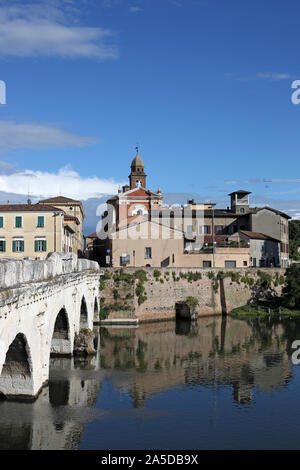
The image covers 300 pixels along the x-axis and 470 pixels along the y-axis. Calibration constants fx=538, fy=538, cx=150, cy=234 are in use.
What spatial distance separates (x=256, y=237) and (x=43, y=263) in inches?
2139

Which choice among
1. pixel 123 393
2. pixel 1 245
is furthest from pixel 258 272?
pixel 123 393

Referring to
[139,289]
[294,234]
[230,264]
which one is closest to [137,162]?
[294,234]

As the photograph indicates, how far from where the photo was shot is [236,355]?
1619 inches

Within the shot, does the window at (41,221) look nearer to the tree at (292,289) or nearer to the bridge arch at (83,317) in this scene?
the bridge arch at (83,317)

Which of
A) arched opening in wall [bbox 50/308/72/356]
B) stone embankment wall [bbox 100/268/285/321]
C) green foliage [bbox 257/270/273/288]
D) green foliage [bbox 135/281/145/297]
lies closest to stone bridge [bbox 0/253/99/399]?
arched opening in wall [bbox 50/308/72/356]

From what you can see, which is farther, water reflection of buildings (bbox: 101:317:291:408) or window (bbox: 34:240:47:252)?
window (bbox: 34:240:47:252)

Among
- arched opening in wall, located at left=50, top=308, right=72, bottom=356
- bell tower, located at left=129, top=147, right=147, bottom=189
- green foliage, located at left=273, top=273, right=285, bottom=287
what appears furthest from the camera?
bell tower, located at left=129, top=147, right=147, bottom=189

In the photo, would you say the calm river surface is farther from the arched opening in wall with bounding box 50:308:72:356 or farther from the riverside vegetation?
the riverside vegetation

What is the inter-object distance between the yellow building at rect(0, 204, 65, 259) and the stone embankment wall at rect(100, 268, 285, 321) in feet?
28.3

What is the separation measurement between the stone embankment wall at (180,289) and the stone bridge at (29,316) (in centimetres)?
2155

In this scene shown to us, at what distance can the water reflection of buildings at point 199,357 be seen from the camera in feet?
106

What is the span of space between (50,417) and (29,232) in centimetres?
3967

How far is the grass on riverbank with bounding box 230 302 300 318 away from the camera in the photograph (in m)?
62.9

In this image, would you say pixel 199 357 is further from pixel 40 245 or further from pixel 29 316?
pixel 40 245
